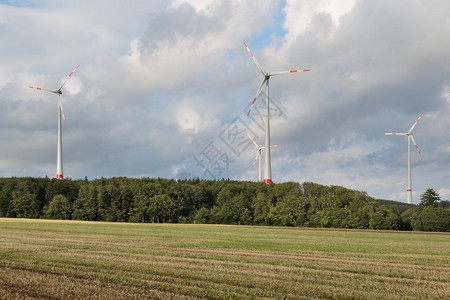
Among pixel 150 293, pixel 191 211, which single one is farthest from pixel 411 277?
pixel 191 211

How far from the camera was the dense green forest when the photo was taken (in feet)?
365

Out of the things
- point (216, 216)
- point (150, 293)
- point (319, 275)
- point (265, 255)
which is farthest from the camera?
point (216, 216)

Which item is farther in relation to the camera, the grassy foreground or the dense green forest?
the dense green forest

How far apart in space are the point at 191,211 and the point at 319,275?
115 m

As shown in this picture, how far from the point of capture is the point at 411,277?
21438mm

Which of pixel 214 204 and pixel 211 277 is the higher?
pixel 214 204

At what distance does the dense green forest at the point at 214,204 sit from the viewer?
111312 mm

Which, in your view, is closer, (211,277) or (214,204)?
(211,277)

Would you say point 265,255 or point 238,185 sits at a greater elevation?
point 238,185

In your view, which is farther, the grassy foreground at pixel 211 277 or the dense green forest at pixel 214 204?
the dense green forest at pixel 214 204

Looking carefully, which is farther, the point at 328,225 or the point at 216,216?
the point at 216,216

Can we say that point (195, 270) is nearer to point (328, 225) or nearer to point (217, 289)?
point (217, 289)

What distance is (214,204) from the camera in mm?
141750

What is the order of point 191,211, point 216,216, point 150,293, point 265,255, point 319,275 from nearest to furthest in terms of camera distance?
point 150,293, point 319,275, point 265,255, point 216,216, point 191,211
